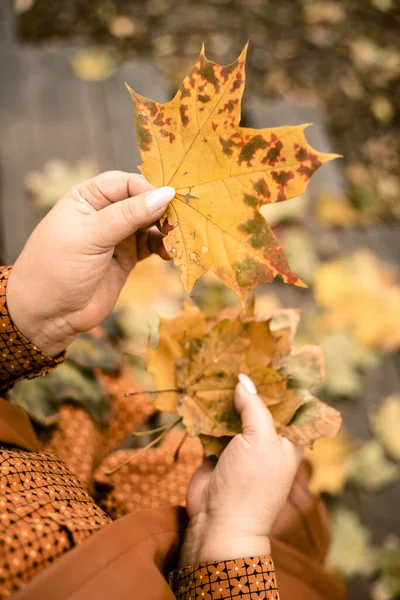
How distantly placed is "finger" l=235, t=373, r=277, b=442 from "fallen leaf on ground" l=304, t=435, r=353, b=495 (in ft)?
2.31

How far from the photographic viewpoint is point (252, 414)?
0.82 m

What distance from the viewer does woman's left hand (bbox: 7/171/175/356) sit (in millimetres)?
732

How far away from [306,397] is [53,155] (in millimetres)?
1283

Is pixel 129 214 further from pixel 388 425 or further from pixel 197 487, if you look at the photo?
pixel 388 425

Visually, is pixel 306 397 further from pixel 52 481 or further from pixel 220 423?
pixel 52 481

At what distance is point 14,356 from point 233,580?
46 centimetres

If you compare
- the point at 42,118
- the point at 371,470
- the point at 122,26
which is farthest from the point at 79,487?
the point at 122,26

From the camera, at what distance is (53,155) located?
1.76 m

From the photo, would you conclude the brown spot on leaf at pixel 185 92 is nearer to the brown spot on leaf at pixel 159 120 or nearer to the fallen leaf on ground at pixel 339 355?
the brown spot on leaf at pixel 159 120

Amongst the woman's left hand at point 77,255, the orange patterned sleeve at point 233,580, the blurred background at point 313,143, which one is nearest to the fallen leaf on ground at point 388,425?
the blurred background at point 313,143

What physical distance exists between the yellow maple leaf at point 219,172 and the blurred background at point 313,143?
2.04ft

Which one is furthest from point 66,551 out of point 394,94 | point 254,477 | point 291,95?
point 394,94

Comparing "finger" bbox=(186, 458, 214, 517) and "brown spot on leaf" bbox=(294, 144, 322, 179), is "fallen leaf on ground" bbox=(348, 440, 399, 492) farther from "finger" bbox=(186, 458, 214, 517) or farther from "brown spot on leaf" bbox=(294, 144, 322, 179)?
"brown spot on leaf" bbox=(294, 144, 322, 179)

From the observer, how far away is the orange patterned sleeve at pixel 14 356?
83 centimetres
